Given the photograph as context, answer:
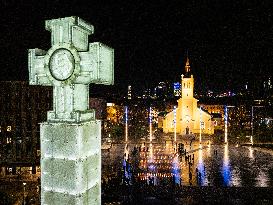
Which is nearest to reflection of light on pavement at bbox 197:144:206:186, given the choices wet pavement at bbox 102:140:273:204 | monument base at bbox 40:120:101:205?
wet pavement at bbox 102:140:273:204

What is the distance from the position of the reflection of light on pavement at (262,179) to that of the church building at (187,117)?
3813 centimetres

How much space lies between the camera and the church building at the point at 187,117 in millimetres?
75000

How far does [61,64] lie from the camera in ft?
14.6

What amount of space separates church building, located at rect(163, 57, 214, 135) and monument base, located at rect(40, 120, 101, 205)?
70559 mm

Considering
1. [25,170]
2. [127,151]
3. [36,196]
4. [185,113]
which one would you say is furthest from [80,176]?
[185,113]

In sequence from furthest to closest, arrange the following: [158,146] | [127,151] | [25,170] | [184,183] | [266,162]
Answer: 1. [158,146]
2. [127,151]
3. [266,162]
4. [25,170]
5. [184,183]

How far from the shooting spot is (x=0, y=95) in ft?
136

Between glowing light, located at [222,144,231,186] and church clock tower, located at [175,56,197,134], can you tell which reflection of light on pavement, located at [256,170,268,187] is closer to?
glowing light, located at [222,144,231,186]

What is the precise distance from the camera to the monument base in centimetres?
439

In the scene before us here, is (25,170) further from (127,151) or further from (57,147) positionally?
(57,147)

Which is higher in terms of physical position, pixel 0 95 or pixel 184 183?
pixel 0 95

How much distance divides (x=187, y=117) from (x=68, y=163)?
72.5m

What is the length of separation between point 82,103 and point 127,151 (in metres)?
47.3

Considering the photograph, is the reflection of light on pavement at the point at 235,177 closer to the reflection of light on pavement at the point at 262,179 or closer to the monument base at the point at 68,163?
the reflection of light on pavement at the point at 262,179
